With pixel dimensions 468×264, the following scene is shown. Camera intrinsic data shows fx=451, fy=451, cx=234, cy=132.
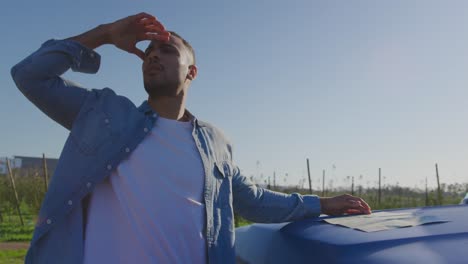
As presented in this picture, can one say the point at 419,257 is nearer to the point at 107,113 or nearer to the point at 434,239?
the point at 434,239

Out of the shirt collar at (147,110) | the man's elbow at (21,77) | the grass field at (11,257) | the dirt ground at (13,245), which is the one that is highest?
the man's elbow at (21,77)

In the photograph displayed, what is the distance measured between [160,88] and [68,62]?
364mm

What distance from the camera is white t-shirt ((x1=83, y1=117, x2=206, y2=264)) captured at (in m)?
1.52

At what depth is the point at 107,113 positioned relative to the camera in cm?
166

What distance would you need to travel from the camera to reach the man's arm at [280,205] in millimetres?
2002

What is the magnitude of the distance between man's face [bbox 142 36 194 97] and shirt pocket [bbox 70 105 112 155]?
0.88 feet

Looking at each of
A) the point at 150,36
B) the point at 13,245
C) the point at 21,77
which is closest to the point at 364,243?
the point at 150,36

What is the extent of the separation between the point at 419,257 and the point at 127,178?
96 cm

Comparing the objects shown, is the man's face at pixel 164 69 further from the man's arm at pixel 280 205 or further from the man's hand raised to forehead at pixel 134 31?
the man's arm at pixel 280 205

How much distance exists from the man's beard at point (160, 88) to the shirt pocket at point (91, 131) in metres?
0.25

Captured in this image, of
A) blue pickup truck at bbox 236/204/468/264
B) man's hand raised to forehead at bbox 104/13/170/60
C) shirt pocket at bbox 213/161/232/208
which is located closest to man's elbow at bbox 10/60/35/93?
man's hand raised to forehead at bbox 104/13/170/60

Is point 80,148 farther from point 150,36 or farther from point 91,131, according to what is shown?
point 150,36

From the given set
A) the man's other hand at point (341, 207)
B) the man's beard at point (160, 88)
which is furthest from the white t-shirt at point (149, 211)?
the man's other hand at point (341, 207)

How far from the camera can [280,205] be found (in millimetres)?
2012
